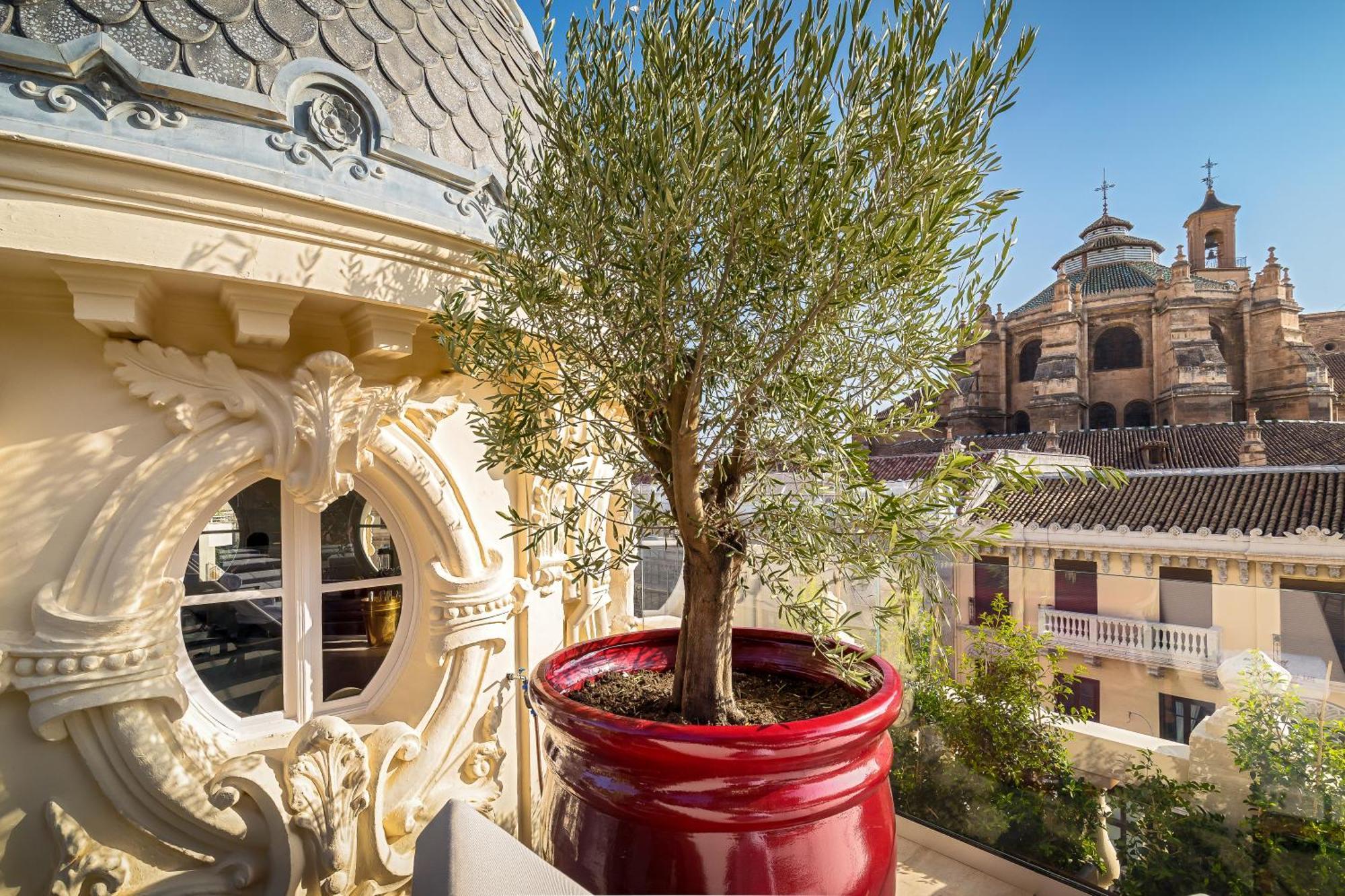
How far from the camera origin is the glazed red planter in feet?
4.13

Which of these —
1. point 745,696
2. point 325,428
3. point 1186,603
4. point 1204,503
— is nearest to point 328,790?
point 325,428

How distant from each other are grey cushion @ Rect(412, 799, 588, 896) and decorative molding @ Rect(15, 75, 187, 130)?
7.40 feet

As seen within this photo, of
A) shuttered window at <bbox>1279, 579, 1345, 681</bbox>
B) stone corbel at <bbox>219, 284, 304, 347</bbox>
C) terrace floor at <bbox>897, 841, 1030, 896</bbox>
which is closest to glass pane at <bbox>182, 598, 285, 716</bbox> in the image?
stone corbel at <bbox>219, 284, 304, 347</bbox>

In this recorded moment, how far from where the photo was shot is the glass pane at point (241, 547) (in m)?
2.52

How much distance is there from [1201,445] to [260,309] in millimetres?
26579

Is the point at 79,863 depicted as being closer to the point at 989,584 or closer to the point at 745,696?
the point at 745,696

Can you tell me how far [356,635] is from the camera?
2.88 metres

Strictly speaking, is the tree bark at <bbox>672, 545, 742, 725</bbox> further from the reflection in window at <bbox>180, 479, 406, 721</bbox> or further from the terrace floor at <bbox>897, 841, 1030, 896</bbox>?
the terrace floor at <bbox>897, 841, 1030, 896</bbox>

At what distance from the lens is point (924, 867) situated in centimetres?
330

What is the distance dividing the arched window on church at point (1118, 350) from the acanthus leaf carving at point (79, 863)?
39.5 m

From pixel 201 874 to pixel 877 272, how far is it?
9.99ft

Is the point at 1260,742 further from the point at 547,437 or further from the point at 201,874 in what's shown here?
the point at 201,874

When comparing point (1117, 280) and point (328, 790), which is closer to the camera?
point (328, 790)

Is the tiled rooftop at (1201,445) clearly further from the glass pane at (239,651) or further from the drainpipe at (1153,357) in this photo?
the glass pane at (239,651)
